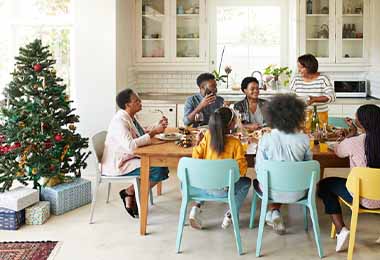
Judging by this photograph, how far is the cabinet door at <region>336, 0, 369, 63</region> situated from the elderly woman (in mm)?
1730

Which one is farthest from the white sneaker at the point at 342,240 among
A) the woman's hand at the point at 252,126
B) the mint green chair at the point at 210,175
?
the woman's hand at the point at 252,126

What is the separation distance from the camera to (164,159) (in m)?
3.94

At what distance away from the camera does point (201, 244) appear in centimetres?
391

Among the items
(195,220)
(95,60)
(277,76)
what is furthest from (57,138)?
(277,76)

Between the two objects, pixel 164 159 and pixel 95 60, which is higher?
pixel 95 60

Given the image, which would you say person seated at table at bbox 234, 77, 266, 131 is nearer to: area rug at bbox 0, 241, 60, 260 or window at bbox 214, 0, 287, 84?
area rug at bbox 0, 241, 60, 260

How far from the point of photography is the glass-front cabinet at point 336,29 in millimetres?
6668

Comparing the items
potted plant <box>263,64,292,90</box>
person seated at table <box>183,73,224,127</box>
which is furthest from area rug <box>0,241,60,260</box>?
potted plant <box>263,64,292,90</box>

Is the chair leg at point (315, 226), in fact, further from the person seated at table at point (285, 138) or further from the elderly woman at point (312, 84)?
the elderly woman at point (312, 84)

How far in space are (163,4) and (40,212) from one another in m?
3.51

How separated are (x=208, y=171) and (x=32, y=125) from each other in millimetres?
1834

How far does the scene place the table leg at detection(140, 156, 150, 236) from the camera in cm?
396

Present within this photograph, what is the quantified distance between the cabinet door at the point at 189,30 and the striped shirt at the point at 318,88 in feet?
6.57

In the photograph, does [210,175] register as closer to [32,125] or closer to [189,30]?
[32,125]
